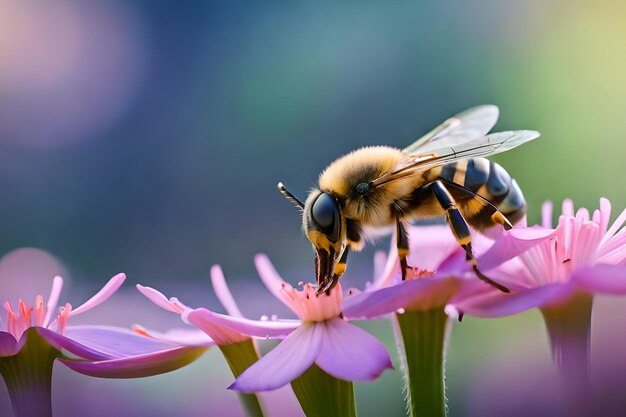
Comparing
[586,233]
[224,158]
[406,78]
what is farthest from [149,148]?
[586,233]

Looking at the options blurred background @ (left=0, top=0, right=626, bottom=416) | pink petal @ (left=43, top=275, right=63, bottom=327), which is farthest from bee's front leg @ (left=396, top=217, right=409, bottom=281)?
blurred background @ (left=0, top=0, right=626, bottom=416)

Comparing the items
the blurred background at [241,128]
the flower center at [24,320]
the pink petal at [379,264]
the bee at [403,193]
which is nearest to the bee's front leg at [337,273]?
the bee at [403,193]

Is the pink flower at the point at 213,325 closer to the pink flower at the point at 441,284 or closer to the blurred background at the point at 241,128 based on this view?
the pink flower at the point at 441,284

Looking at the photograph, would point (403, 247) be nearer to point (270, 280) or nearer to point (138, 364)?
point (270, 280)

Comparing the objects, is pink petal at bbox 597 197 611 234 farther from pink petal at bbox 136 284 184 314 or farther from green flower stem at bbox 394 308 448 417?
pink petal at bbox 136 284 184 314

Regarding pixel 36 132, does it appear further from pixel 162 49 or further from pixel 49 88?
pixel 162 49

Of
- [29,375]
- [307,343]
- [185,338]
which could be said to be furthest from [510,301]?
[29,375]
